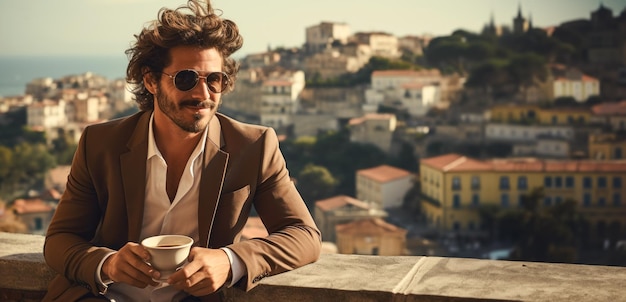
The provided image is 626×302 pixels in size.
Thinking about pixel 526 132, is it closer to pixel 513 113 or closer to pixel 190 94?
pixel 513 113

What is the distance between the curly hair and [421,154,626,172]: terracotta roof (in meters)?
28.7

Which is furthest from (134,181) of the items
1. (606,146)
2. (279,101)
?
(279,101)

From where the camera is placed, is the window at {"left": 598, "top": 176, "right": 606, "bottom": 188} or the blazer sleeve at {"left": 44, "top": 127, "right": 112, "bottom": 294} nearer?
the blazer sleeve at {"left": 44, "top": 127, "right": 112, "bottom": 294}

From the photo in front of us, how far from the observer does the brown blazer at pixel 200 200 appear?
44.0 inches

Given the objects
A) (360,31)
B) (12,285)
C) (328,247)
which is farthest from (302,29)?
(12,285)

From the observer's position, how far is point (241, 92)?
39.6m

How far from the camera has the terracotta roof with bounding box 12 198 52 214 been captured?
27.4m

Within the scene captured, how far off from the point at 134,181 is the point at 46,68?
177 ft

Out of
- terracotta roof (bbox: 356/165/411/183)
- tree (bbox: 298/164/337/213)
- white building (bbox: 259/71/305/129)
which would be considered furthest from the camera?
white building (bbox: 259/71/305/129)

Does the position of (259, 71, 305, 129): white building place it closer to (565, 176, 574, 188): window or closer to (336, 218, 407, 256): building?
(565, 176, 574, 188): window

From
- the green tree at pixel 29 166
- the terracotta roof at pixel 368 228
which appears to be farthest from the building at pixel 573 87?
the green tree at pixel 29 166

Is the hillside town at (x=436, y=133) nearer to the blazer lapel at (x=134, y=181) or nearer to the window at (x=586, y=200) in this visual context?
the window at (x=586, y=200)

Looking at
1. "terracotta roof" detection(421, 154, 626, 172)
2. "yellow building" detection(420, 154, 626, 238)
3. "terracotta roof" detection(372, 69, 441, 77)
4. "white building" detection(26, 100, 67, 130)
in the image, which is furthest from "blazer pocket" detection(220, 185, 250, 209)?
"white building" detection(26, 100, 67, 130)

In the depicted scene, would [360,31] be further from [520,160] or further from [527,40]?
[520,160]
